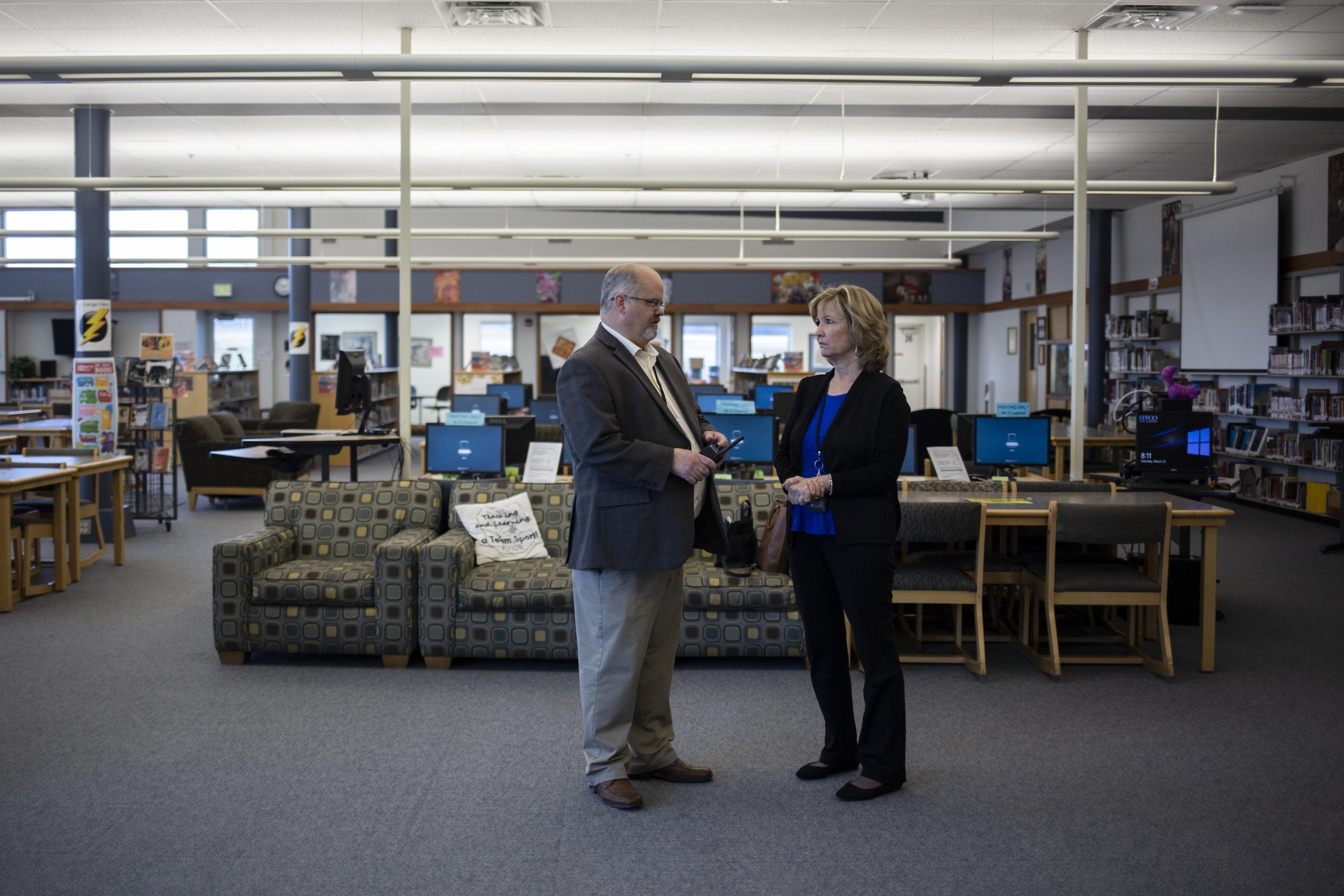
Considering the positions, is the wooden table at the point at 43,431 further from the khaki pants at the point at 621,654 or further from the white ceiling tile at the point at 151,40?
the khaki pants at the point at 621,654

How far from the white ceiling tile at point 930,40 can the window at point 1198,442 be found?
287cm

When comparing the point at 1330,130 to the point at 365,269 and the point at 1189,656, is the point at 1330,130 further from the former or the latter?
the point at 365,269

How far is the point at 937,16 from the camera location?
6.53 m

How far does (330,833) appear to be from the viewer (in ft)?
10.5

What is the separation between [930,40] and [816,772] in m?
5.29

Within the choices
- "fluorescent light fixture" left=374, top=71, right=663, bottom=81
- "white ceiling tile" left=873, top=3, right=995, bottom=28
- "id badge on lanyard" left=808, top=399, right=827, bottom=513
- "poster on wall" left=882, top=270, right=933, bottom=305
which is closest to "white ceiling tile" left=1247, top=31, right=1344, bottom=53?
"white ceiling tile" left=873, top=3, right=995, bottom=28

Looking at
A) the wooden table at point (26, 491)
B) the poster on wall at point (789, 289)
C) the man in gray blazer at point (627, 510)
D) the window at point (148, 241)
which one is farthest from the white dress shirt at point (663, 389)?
the window at point (148, 241)

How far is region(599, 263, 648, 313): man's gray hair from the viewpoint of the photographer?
3.25 meters

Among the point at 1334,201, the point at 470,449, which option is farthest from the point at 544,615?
the point at 1334,201

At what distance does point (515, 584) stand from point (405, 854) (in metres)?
2.00

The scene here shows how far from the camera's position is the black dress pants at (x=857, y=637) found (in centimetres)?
327

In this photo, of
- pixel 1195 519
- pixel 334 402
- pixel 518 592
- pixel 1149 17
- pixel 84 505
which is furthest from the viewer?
pixel 334 402

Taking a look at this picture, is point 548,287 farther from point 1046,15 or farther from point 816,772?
point 816,772

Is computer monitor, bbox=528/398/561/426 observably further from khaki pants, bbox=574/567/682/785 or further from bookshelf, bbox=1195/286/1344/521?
khaki pants, bbox=574/567/682/785
